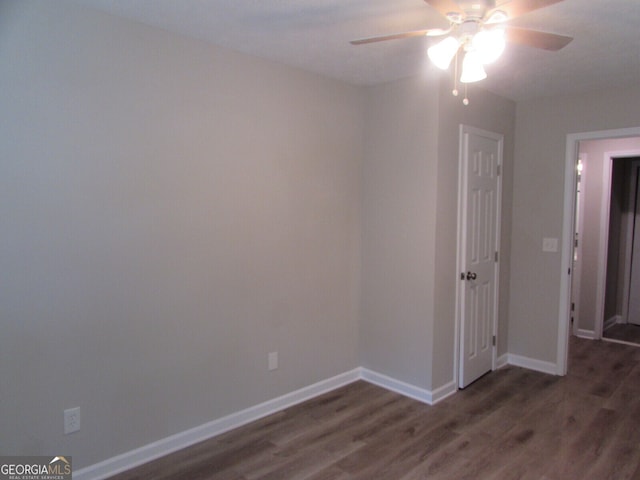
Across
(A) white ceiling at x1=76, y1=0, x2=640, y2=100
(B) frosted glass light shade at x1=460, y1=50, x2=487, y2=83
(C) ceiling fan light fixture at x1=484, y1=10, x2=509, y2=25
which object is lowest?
(B) frosted glass light shade at x1=460, y1=50, x2=487, y2=83

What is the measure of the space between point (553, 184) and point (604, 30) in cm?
173

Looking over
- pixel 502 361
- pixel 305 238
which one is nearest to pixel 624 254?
pixel 502 361

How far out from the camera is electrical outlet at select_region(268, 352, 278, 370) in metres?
3.12

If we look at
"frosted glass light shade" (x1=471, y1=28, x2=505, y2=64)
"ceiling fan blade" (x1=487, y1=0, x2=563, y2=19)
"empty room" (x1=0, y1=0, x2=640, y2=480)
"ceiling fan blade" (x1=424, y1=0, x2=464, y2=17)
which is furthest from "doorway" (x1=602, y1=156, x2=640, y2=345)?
"ceiling fan blade" (x1=424, y1=0, x2=464, y2=17)

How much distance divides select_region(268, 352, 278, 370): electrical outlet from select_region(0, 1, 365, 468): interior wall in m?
0.07

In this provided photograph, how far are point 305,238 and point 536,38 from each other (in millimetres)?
1948

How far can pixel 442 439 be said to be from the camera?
2803 millimetres

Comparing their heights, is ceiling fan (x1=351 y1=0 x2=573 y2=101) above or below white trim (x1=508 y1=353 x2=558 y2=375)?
above

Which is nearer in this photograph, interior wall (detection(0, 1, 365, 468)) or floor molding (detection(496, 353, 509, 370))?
interior wall (detection(0, 1, 365, 468))

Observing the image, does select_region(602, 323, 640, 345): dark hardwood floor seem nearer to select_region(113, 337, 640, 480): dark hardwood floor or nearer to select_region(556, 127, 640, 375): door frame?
select_region(113, 337, 640, 480): dark hardwood floor

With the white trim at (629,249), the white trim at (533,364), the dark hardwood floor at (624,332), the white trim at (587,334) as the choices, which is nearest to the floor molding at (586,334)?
the white trim at (587,334)

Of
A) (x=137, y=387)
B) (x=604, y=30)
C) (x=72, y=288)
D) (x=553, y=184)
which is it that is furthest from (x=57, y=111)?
(x=553, y=184)

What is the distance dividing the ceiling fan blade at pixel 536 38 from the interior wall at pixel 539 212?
2.14 meters

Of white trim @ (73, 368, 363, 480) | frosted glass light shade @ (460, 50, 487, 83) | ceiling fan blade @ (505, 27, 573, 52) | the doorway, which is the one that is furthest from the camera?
the doorway
